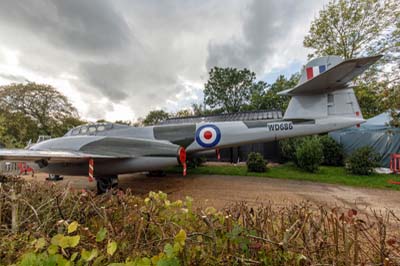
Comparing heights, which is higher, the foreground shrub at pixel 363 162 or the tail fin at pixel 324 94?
the tail fin at pixel 324 94

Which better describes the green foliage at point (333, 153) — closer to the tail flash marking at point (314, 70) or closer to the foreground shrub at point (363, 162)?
the foreground shrub at point (363, 162)

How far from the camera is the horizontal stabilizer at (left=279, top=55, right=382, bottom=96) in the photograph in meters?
4.44

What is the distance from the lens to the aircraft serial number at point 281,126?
6727mm

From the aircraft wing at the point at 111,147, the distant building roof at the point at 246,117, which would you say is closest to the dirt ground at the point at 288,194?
the aircraft wing at the point at 111,147

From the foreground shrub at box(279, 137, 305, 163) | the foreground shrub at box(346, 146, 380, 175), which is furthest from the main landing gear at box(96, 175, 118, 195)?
the foreground shrub at box(346, 146, 380, 175)

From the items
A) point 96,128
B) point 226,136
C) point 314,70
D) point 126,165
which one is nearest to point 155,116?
point 96,128

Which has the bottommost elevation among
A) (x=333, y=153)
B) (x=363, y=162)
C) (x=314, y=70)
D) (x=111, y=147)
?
(x=363, y=162)

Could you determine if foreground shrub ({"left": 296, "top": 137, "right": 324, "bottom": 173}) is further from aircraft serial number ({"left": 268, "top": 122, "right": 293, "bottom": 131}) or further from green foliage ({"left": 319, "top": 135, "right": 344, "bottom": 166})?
aircraft serial number ({"left": 268, "top": 122, "right": 293, "bottom": 131})

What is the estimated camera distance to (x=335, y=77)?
215 inches

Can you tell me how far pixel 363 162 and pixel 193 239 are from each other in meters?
10.8

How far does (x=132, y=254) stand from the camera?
42.0 inches

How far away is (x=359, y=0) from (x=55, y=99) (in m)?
36.5

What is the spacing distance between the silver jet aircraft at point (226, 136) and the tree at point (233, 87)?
2564 cm

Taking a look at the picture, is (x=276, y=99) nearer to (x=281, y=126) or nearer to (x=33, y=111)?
(x=281, y=126)
